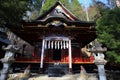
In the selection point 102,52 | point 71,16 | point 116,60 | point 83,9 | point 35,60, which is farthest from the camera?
point 83,9

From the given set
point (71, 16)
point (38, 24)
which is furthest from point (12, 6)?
point (71, 16)

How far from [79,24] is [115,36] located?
19.0 feet

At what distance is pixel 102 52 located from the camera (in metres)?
12.0

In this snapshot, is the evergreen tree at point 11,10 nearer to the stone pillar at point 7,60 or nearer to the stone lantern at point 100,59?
the stone pillar at point 7,60

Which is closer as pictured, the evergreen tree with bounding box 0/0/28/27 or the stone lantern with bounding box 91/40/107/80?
the stone lantern with bounding box 91/40/107/80

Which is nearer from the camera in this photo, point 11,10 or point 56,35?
point 11,10

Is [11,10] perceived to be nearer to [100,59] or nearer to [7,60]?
[7,60]

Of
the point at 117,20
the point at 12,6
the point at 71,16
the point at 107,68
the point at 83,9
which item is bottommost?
the point at 107,68

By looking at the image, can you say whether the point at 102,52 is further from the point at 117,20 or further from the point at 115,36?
the point at 117,20

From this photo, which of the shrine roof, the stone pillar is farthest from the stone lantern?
the stone pillar

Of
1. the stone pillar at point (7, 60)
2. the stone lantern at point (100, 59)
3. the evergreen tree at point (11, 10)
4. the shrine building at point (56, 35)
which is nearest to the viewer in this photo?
the stone lantern at point (100, 59)

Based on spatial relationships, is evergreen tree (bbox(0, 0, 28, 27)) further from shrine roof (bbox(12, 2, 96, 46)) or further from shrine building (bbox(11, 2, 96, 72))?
shrine building (bbox(11, 2, 96, 72))

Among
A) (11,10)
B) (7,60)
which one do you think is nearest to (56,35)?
(11,10)

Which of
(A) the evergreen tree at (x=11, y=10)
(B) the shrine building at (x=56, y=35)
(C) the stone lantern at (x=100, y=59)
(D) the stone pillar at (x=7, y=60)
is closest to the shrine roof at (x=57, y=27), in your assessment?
(B) the shrine building at (x=56, y=35)
